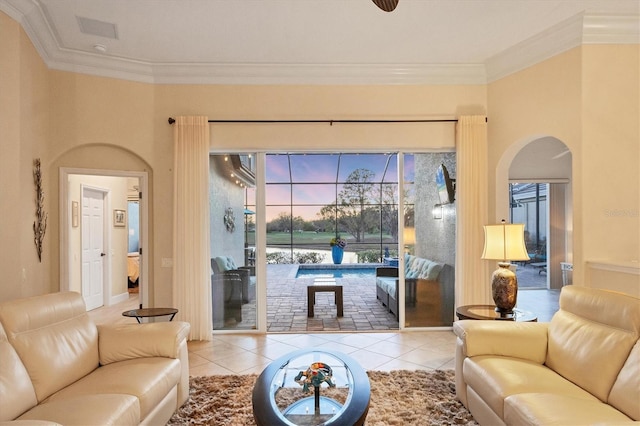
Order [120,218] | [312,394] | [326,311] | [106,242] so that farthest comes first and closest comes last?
[120,218] < [106,242] < [326,311] < [312,394]

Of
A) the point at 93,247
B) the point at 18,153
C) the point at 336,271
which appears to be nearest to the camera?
the point at 18,153

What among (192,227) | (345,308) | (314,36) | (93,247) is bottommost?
(345,308)

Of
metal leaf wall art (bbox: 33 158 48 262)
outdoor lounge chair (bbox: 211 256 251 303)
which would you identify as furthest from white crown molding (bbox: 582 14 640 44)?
metal leaf wall art (bbox: 33 158 48 262)

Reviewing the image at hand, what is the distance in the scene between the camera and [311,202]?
10969mm

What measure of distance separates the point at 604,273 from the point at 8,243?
562cm

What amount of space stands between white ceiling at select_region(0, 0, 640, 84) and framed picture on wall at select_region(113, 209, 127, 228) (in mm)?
3228

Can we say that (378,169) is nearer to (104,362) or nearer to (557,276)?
(557,276)

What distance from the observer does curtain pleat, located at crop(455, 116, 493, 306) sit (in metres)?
4.50

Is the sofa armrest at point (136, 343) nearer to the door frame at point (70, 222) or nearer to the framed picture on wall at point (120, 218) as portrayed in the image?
the door frame at point (70, 222)

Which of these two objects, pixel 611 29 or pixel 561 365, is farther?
pixel 611 29

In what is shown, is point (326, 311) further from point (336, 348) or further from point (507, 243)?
point (507, 243)

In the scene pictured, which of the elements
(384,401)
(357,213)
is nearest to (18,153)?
(384,401)

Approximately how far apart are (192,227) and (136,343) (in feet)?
6.33

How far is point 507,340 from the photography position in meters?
2.63
